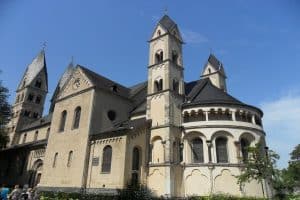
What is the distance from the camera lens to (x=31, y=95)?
51688mm

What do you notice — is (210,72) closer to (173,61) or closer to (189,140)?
(173,61)

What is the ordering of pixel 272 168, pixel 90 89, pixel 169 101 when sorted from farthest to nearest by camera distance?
pixel 90 89 → pixel 169 101 → pixel 272 168

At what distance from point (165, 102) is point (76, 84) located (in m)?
12.2

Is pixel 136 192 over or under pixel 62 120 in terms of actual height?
under

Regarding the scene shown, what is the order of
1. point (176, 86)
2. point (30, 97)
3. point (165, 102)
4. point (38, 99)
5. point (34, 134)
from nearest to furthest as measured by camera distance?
point (165, 102)
point (176, 86)
point (34, 134)
point (30, 97)
point (38, 99)

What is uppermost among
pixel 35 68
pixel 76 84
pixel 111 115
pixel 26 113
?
pixel 35 68

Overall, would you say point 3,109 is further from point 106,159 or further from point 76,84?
point 106,159

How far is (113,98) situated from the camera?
29672 millimetres

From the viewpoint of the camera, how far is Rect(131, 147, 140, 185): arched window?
74.3 ft

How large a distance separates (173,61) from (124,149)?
1234 centimetres

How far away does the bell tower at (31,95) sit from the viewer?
49188 millimetres

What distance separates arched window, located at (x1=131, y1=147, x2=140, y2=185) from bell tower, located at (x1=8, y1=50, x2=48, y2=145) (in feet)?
109

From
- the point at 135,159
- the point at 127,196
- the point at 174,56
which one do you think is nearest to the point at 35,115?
the point at 174,56

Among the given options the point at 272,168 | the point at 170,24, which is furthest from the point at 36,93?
the point at 272,168
